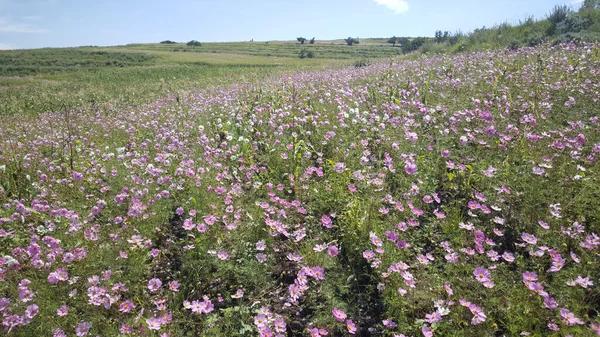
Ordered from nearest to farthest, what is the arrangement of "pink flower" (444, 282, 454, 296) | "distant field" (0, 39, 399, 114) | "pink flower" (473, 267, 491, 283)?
"pink flower" (444, 282, 454, 296), "pink flower" (473, 267, 491, 283), "distant field" (0, 39, 399, 114)

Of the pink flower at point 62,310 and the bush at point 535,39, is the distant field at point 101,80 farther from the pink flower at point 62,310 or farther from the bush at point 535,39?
the bush at point 535,39

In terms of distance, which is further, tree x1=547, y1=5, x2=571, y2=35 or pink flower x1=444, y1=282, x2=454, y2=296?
tree x1=547, y1=5, x2=571, y2=35

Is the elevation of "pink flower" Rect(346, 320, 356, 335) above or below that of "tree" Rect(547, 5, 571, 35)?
below

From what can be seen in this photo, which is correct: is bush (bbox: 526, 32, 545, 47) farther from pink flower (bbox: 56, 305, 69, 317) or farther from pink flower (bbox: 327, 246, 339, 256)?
pink flower (bbox: 56, 305, 69, 317)

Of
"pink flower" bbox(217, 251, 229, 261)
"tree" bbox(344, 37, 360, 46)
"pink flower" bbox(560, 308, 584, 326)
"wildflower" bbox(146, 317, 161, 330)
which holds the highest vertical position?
"tree" bbox(344, 37, 360, 46)

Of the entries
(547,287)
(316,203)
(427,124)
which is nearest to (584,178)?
(547,287)

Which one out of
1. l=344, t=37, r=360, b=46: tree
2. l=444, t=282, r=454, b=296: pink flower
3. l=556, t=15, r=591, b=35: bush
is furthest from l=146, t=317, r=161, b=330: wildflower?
l=344, t=37, r=360, b=46: tree

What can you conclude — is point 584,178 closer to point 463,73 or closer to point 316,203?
point 316,203

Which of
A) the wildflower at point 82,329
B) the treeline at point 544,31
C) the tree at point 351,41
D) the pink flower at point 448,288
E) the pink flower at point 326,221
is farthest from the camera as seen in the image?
the tree at point 351,41

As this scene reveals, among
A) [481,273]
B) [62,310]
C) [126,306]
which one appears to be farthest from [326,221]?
[62,310]

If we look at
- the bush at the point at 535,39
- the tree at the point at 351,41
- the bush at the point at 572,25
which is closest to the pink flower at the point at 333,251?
the bush at the point at 535,39

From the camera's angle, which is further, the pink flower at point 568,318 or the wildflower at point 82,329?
the wildflower at point 82,329

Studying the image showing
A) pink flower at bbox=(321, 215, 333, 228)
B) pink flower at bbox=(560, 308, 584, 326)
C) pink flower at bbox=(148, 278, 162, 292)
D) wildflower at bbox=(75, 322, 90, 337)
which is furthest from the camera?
pink flower at bbox=(321, 215, 333, 228)

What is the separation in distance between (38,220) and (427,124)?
6.08 m
